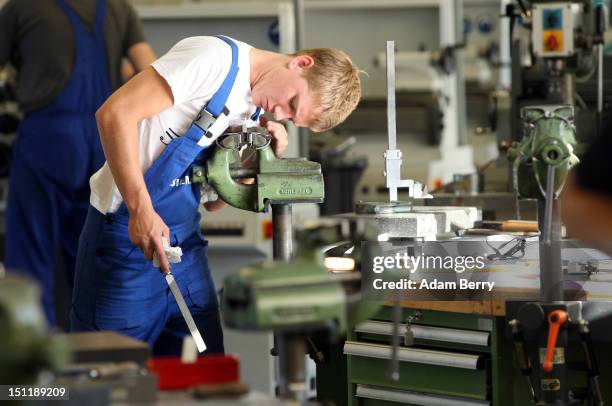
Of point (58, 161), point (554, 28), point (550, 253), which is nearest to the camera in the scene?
point (550, 253)

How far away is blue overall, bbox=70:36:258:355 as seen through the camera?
2.51 metres

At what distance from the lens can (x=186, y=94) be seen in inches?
95.0

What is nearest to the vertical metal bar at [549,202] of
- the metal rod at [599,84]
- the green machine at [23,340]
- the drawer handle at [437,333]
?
the drawer handle at [437,333]

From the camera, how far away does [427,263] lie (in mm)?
2477

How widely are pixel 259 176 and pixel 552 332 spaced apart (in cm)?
76

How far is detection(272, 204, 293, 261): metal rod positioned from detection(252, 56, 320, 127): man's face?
20 centimetres

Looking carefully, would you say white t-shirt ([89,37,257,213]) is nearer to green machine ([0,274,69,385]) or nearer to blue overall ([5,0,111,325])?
green machine ([0,274,69,385])

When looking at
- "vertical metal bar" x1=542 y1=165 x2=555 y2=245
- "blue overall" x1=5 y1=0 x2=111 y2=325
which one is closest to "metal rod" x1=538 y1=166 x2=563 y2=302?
"vertical metal bar" x1=542 y1=165 x2=555 y2=245

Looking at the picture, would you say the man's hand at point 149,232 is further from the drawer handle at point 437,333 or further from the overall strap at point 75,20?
the overall strap at point 75,20

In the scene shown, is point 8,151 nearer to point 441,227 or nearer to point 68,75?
point 68,75

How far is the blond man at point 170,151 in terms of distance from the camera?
2.37m

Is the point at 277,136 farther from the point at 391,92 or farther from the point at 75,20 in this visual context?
the point at 75,20

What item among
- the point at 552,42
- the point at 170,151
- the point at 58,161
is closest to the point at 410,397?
the point at 170,151

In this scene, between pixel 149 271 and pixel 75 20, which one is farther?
pixel 75 20
